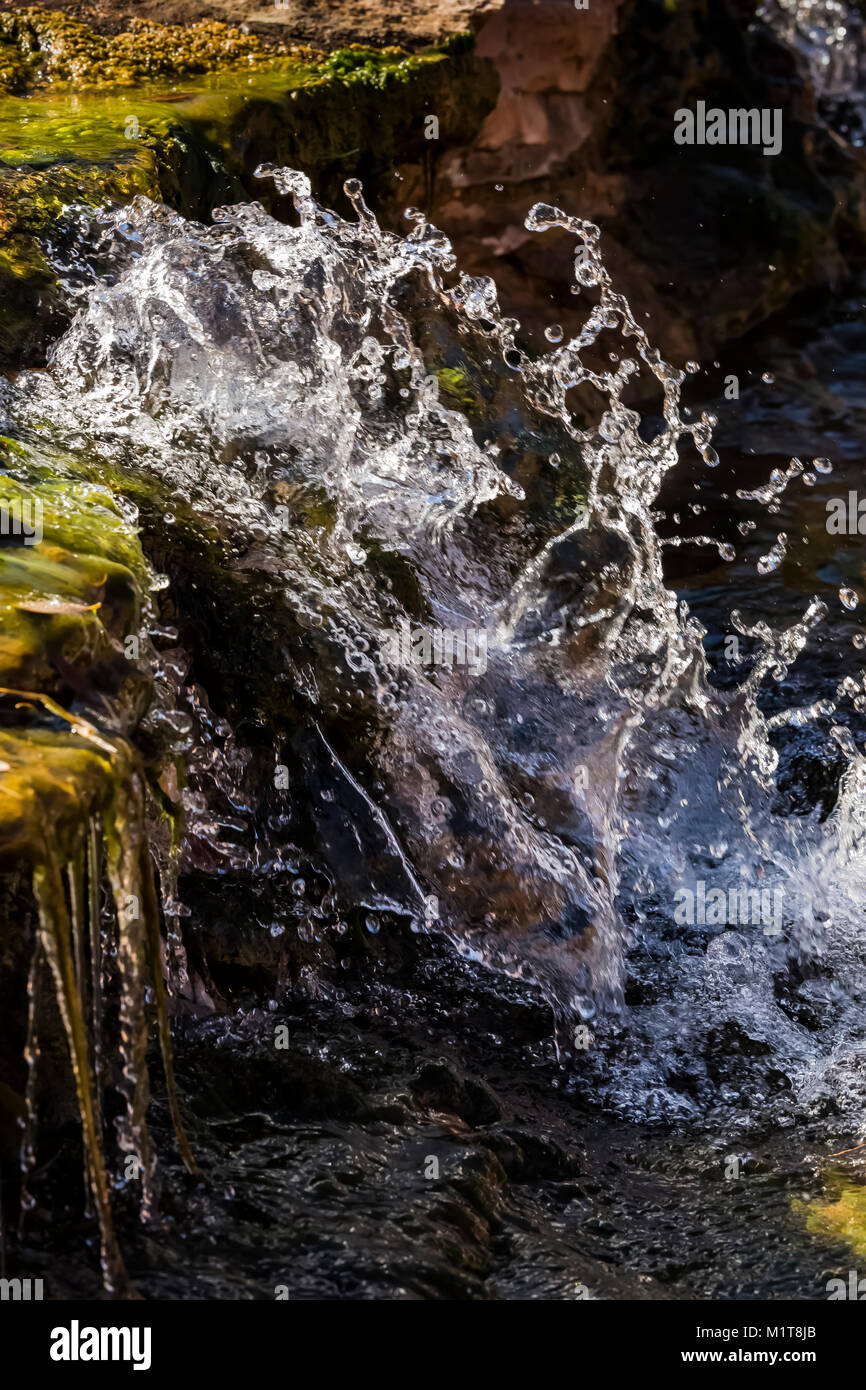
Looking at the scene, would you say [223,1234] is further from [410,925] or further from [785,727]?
[785,727]

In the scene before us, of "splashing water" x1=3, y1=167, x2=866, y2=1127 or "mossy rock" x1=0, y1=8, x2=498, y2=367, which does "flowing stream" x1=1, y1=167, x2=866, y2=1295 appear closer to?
"splashing water" x1=3, y1=167, x2=866, y2=1127

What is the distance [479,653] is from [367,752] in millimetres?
564

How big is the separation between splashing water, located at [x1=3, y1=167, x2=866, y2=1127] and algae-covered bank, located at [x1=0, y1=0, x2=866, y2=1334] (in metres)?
0.01

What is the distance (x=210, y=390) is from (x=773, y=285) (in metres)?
4.25

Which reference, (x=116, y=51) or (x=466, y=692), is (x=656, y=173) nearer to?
(x=116, y=51)

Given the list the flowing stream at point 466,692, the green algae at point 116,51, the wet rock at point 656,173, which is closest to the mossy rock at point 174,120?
the green algae at point 116,51

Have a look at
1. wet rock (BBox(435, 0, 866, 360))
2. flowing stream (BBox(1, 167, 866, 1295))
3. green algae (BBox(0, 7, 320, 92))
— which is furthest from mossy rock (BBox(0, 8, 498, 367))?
wet rock (BBox(435, 0, 866, 360))

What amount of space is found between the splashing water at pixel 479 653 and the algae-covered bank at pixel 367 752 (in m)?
0.01

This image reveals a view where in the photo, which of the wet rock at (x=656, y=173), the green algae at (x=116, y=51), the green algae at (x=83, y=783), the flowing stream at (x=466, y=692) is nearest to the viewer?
the green algae at (x=83, y=783)

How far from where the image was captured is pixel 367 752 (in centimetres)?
348

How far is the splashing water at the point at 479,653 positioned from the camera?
3.41 m

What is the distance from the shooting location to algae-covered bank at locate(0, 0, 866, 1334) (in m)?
2.38

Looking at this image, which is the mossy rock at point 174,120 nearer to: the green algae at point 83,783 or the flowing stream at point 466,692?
the flowing stream at point 466,692

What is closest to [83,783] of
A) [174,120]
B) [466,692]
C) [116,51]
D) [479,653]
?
[466,692]
